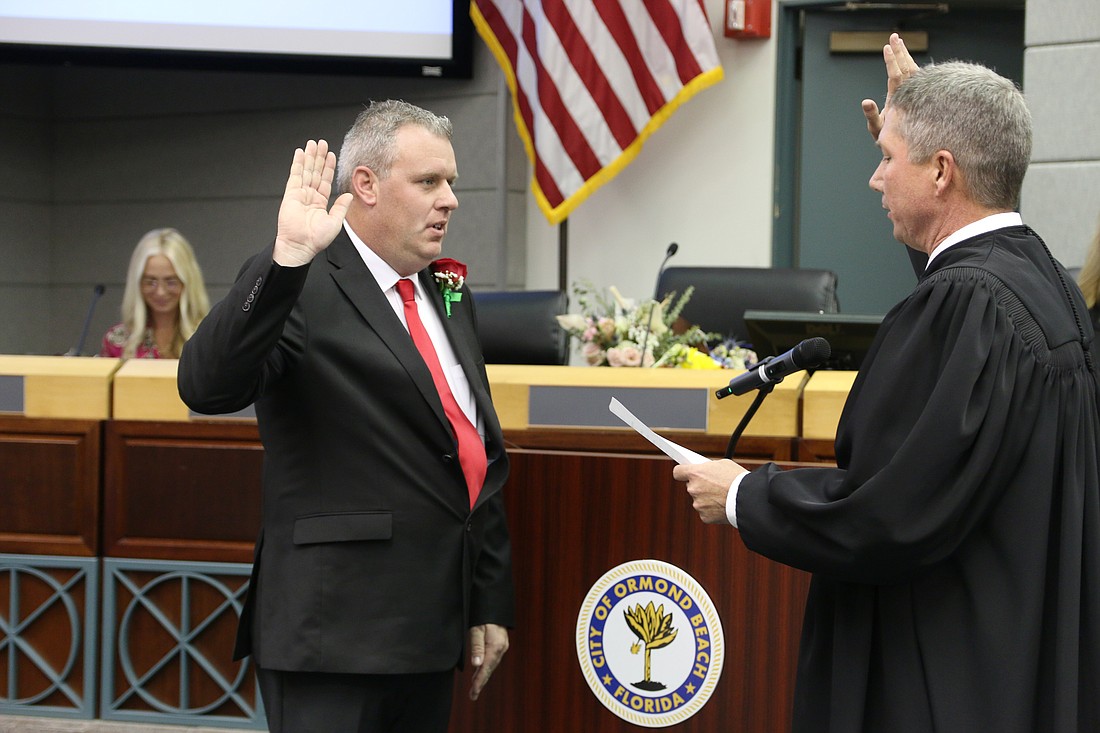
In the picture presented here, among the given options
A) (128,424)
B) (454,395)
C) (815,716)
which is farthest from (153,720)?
(815,716)

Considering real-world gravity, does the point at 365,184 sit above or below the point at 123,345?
above

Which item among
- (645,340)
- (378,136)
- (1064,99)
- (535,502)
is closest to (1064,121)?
(1064,99)

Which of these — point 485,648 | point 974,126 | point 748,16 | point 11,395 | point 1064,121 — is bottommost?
point 485,648

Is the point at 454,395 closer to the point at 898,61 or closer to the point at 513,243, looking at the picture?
the point at 898,61

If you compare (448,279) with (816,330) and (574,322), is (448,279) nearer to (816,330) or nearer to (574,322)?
(816,330)

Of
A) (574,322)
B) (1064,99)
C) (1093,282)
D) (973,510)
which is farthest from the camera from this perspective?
(1064,99)

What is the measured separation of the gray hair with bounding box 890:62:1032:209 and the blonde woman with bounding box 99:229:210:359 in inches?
138

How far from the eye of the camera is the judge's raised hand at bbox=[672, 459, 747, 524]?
1735 millimetres

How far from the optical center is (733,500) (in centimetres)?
170

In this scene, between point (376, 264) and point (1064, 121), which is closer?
point (376, 264)

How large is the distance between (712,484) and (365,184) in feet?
2.78

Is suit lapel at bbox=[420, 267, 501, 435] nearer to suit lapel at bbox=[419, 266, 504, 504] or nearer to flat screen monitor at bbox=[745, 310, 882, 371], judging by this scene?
suit lapel at bbox=[419, 266, 504, 504]

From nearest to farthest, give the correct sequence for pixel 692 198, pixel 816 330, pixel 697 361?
pixel 816 330
pixel 697 361
pixel 692 198

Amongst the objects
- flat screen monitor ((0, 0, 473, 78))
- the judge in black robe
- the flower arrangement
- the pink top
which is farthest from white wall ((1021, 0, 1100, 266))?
the judge in black robe
